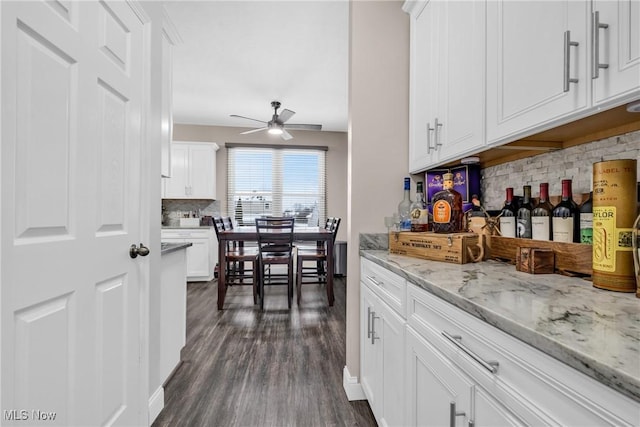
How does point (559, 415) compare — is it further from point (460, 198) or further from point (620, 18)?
point (460, 198)

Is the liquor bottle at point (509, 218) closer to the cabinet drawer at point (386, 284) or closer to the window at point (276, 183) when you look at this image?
the cabinet drawer at point (386, 284)

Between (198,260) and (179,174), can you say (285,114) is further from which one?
(198,260)

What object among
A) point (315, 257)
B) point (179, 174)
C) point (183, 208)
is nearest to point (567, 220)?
point (315, 257)

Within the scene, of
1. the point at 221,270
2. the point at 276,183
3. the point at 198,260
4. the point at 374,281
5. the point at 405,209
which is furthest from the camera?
the point at 276,183

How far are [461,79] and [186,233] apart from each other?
181 inches

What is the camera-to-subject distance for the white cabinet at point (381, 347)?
1196 mm

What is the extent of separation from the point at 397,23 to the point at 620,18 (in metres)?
1.39

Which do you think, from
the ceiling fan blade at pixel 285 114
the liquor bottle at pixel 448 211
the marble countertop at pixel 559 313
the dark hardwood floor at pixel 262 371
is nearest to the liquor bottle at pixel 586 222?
the marble countertop at pixel 559 313

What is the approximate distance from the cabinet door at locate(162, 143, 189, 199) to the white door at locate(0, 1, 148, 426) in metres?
3.80

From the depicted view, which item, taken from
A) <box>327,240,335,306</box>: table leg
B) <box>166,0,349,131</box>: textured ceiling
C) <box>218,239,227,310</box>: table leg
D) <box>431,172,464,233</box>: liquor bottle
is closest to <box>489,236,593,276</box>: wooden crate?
<box>431,172,464,233</box>: liquor bottle

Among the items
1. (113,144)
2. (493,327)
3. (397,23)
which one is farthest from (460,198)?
(113,144)

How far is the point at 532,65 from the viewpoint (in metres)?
0.96

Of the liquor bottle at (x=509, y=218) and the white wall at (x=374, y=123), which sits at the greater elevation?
the white wall at (x=374, y=123)

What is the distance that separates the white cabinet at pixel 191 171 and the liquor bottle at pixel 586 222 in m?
4.95
